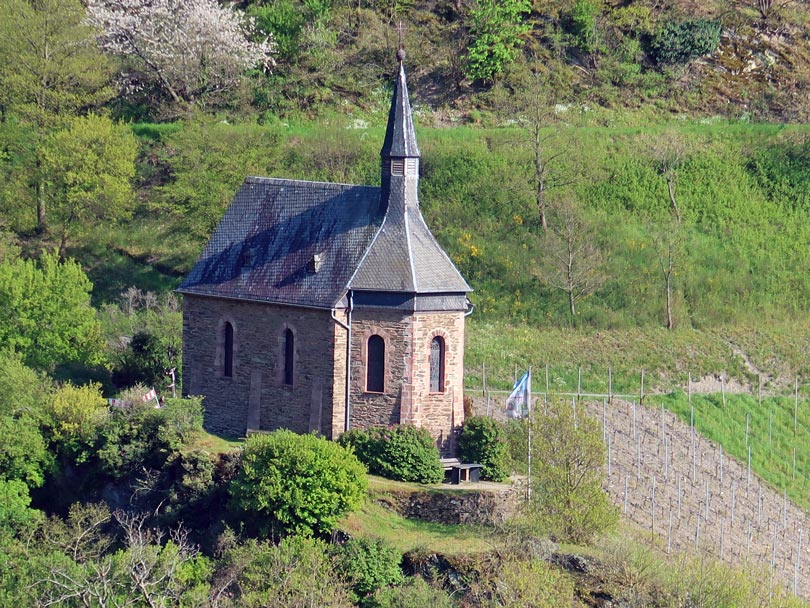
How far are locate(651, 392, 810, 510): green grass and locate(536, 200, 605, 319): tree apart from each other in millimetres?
8296

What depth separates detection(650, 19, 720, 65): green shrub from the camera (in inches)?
3716

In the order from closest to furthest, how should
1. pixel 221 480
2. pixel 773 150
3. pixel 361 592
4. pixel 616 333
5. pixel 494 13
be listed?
pixel 361 592 → pixel 221 480 → pixel 616 333 → pixel 773 150 → pixel 494 13

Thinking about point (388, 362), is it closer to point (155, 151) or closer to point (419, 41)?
point (155, 151)

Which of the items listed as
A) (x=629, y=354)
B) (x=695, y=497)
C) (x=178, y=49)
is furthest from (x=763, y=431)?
(x=178, y=49)

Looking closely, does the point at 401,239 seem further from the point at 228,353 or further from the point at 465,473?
the point at 228,353

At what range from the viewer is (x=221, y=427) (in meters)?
63.3

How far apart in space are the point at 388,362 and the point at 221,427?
7702mm

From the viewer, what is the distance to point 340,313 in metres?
59.1

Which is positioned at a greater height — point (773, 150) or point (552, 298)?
point (773, 150)

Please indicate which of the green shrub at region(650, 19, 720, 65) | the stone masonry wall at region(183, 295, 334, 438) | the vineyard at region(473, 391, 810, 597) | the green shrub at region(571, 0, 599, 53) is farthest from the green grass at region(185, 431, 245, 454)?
the green shrub at region(650, 19, 720, 65)

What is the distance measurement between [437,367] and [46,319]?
18.0 metres

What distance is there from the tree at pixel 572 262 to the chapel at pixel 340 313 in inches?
670

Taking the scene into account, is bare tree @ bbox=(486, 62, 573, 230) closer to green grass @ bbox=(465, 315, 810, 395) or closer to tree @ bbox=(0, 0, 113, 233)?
green grass @ bbox=(465, 315, 810, 395)

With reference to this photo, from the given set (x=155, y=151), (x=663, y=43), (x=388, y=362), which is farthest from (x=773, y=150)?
(x=388, y=362)
